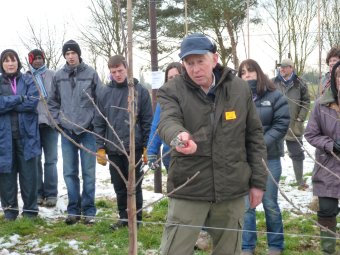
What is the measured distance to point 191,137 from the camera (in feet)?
8.26

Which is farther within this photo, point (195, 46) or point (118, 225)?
point (118, 225)

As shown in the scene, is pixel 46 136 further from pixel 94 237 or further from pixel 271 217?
pixel 271 217

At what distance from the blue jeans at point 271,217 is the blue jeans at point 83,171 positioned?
73.2 inches

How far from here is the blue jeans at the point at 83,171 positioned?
5.02 m

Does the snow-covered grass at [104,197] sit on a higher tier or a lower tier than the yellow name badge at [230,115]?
lower

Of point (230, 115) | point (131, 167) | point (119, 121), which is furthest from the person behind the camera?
point (119, 121)

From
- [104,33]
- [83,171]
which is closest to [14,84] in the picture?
[83,171]

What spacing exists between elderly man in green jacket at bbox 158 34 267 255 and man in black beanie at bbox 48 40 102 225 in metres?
2.43

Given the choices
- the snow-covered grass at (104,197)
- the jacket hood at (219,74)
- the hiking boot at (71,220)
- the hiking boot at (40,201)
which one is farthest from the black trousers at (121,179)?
the jacket hood at (219,74)

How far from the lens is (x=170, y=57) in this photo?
57.5 ft

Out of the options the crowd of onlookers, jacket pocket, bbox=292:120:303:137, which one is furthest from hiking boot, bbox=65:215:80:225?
jacket pocket, bbox=292:120:303:137

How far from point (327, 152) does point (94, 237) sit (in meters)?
2.53

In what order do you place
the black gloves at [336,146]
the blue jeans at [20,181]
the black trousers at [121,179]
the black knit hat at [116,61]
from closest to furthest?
the black gloves at [336,146] < the black knit hat at [116,61] < the black trousers at [121,179] < the blue jeans at [20,181]

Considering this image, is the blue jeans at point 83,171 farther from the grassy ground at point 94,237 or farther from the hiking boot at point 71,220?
the grassy ground at point 94,237
